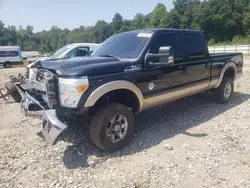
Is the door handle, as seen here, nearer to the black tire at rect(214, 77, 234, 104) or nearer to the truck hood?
the truck hood

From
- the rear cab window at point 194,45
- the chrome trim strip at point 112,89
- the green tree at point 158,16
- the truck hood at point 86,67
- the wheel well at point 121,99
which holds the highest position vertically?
the green tree at point 158,16

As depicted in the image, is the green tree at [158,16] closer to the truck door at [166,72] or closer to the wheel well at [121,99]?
the truck door at [166,72]

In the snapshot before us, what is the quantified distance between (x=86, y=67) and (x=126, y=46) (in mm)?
1321

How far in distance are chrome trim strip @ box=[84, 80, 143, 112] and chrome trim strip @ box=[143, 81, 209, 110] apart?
10.2 inches

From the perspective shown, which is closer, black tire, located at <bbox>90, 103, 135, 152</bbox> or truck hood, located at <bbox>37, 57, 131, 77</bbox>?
truck hood, located at <bbox>37, 57, 131, 77</bbox>

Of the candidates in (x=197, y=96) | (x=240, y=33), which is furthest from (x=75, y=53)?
(x=240, y=33)

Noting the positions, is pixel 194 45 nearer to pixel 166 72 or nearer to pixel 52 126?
pixel 166 72

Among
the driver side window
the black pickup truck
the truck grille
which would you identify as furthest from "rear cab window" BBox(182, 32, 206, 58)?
the driver side window

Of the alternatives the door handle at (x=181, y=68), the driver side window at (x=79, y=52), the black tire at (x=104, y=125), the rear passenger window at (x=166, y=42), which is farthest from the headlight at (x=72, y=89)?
the driver side window at (x=79, y=52)

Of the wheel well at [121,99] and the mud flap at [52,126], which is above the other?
the wheel well at [121,99]

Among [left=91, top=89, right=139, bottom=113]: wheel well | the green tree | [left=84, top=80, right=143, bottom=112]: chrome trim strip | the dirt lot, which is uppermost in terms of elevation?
the green tree

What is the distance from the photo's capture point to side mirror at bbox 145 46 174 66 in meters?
3.85

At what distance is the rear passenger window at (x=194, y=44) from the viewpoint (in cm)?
513

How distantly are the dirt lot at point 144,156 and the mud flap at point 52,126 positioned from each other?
0.43 meters
